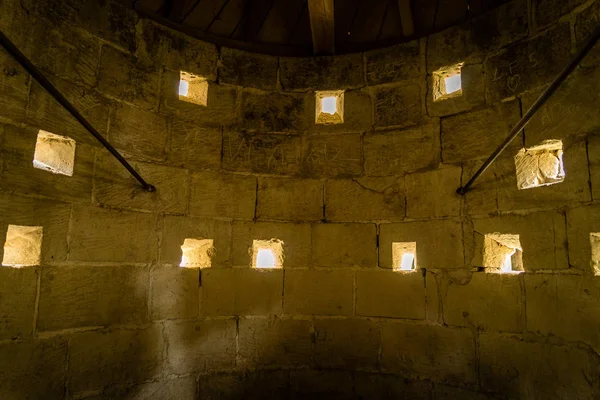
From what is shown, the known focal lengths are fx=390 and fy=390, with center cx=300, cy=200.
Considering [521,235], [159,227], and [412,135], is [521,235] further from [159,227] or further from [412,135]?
[159,227]

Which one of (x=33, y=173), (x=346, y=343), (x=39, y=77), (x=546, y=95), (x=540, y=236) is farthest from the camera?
(x=346, y=343)

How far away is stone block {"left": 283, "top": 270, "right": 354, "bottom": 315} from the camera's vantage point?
3355 millimetres

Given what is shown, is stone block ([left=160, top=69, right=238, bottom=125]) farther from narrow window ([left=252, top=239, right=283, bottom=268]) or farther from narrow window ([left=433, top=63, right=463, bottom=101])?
narrow window ([left=433, top=63, right=463, bottom=101])

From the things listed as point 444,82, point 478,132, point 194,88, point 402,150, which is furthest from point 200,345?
point 444,82

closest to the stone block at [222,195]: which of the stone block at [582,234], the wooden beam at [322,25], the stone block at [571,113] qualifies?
the wooden beam at [322,25]

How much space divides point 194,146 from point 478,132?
234 cm

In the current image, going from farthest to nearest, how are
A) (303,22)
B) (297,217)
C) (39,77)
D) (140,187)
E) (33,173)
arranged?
(303,22) → (297,217) → (140,187) → (33,173) → (39,77)

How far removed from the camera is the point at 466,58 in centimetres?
322

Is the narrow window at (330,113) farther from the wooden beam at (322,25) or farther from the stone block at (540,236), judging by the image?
the stone block at (540,236)

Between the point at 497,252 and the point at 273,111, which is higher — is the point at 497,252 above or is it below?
below

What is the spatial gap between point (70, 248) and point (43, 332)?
542 mm

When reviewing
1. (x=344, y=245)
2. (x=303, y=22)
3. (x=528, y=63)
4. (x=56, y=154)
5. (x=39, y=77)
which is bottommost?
(x=344, y=245)

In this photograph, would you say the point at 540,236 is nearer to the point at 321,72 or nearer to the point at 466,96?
the point at 466,96

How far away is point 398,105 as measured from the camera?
11.5 feet
